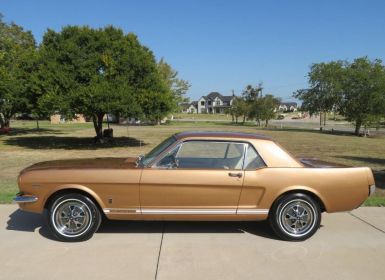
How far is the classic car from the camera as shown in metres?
5.26

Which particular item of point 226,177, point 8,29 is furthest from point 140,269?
point 8,29

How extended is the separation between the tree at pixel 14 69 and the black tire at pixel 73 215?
1583cm

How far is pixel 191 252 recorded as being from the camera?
4902 millimetres

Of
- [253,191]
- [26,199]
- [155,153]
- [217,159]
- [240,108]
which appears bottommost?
[26,199]

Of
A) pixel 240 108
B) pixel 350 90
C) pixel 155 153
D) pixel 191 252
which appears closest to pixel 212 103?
pixel 240 108

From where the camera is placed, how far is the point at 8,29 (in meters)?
36.8

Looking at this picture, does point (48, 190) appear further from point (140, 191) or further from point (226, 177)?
point (226, 177)

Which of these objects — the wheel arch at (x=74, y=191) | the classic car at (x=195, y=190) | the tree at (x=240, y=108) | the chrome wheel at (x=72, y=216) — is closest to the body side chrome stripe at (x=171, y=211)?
the classic car at (x=195, y=190)

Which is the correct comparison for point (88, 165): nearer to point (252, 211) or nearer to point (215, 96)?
point (252, 211)

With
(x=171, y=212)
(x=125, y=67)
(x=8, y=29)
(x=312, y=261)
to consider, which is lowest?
(x=312, y=261)

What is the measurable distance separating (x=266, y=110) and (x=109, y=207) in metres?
56.1

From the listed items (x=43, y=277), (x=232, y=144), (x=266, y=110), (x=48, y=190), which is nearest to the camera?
(x=43, y=277)

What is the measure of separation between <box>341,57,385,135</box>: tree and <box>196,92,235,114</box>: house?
93453 mm

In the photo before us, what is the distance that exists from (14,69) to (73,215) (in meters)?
24.8
